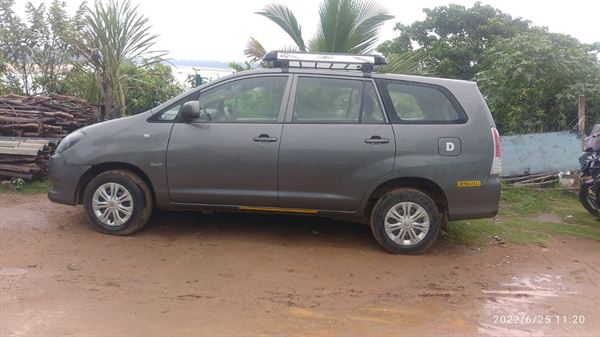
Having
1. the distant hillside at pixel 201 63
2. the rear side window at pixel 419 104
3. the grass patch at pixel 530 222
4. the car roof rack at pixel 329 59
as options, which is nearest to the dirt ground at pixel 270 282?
the grass patch at pixel 530 222

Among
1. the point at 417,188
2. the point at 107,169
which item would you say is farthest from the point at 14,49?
the point at 417,188

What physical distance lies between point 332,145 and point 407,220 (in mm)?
1052

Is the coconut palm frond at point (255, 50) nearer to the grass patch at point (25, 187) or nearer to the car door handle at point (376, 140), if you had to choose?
the grass patch at point (25, 187)

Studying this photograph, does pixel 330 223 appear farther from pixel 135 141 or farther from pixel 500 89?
pixel 500 89

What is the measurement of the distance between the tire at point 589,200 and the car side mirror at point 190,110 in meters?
5.27

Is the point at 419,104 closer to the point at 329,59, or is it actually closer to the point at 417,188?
the point at 417,188

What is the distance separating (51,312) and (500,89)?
322 inches

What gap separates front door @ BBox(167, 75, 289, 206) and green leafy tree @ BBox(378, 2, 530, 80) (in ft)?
29.2

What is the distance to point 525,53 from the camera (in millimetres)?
9359

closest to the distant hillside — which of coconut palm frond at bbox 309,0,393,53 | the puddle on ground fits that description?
coconut palm frond at bbox 309,0,393,53

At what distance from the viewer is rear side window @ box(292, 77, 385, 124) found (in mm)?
5250

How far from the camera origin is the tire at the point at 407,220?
522 cm

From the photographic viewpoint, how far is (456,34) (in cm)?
1598

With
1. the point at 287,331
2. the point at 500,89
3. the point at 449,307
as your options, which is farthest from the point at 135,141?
the point at 500,89
